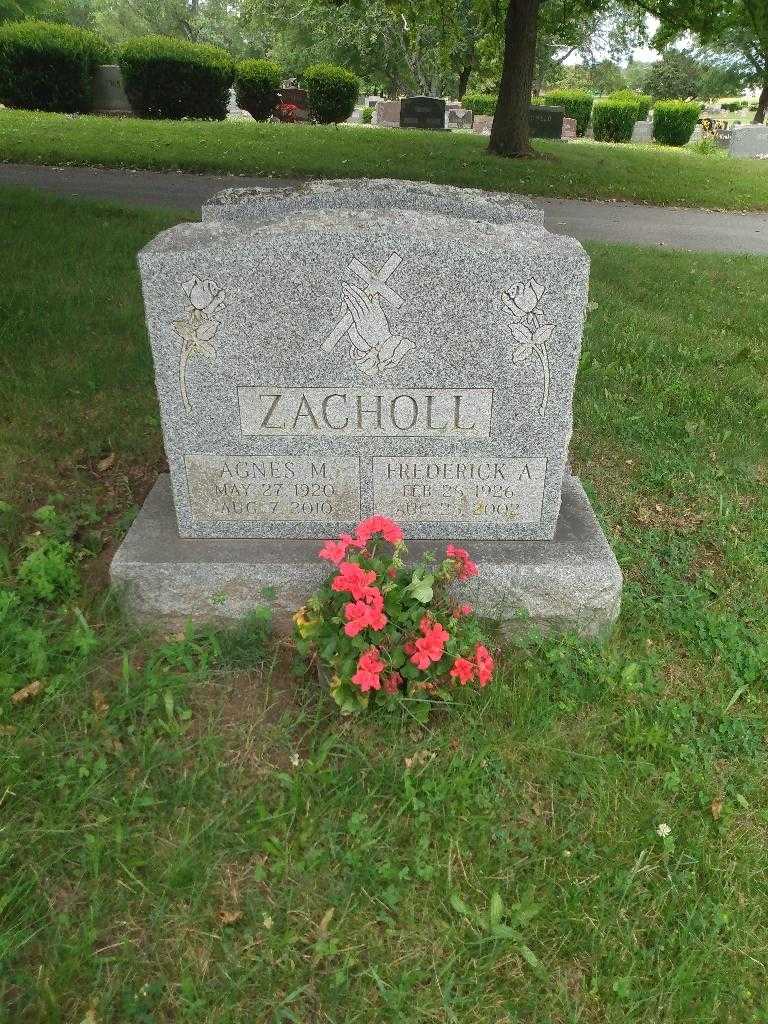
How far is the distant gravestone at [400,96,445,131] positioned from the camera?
85.0 feet

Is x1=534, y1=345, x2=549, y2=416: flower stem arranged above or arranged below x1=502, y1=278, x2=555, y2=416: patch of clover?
below

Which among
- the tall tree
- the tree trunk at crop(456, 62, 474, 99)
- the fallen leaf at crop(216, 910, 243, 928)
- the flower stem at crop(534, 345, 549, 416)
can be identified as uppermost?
the tall tree

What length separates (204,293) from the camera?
8.16ft

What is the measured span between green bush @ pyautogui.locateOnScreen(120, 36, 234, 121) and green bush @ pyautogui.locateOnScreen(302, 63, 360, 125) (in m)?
3.39

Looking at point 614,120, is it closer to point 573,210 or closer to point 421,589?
point 573,210

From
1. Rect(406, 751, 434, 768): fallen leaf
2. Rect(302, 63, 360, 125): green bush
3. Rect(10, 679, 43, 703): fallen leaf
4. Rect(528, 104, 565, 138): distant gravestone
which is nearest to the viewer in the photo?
Rect(406, 751, 434, 768): fallen leaf

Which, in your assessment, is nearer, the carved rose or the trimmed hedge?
the carved rose

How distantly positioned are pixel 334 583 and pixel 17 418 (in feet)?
8.33

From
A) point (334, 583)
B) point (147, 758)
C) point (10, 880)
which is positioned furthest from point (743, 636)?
point (10, 880)

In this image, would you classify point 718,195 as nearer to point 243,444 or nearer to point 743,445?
point 743,445

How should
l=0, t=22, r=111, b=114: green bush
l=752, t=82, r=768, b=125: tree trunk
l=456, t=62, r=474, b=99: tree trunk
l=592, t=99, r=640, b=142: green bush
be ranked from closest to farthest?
l=0, t=22, r=111, b=114: green bush → l=592, t=99, r=640, b=142: green bush → l=456, t=62, r=474, b=99: tree trunk → l=752, t=82, r=768, b=125: tree trunk

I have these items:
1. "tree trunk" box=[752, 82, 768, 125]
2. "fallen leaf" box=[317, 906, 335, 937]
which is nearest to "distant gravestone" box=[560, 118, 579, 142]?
"tree trunk" box=[752, 82, 768, 125]

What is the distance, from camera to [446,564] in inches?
99.0

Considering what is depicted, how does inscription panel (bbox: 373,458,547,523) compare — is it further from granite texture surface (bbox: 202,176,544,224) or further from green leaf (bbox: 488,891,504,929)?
green leaf (bbox: 488,891,504,929)
